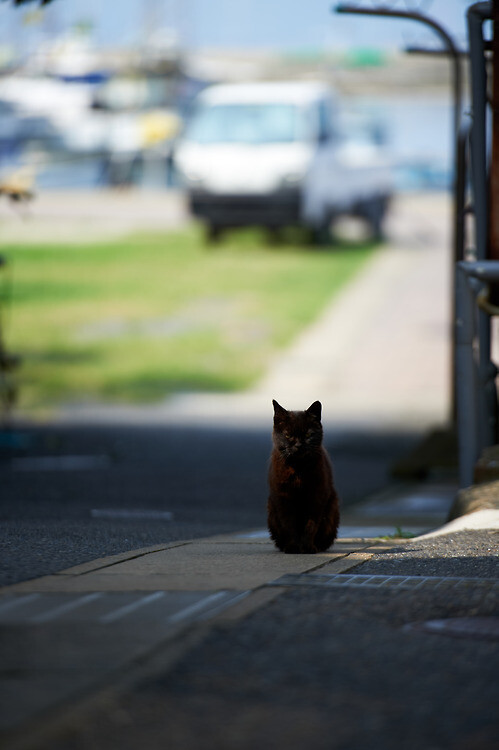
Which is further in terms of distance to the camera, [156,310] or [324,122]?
[324,122]

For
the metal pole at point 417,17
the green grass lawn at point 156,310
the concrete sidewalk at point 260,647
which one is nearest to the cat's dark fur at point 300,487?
the concrete sidewalk at point 260,647

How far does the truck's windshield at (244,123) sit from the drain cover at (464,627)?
87.7 ft

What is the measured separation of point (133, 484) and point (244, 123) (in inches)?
806

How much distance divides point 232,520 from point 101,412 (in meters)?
7.18

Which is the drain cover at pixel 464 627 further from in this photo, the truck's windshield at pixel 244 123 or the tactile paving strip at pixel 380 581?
the truck's windshield at pixel 244 123

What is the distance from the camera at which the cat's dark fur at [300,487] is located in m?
6.43

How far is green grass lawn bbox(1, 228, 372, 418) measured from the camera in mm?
18828

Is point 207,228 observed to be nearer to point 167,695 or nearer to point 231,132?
point 231,132

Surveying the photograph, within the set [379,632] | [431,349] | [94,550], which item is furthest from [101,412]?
[379,632]

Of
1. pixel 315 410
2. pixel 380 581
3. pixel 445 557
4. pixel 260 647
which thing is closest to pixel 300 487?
pixel 315 410

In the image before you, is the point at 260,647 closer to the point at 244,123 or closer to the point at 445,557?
the point at 445,557

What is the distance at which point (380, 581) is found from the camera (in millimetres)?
5582

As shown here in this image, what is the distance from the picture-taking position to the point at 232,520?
9883 mm

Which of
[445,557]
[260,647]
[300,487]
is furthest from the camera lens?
[300,487]
